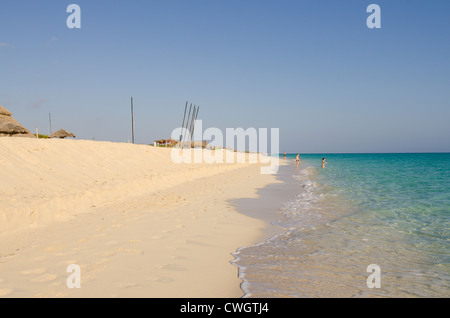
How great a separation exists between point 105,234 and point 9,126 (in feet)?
73.4

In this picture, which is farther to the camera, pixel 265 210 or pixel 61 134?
pixel 61 134

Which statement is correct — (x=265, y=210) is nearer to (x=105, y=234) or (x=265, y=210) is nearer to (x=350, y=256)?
(x=350, y=256)

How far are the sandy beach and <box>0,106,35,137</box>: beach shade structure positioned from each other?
1266cm

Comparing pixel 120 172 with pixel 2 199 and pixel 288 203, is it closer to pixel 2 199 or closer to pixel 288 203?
pixel 2 199

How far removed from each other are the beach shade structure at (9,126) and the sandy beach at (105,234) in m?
12.7

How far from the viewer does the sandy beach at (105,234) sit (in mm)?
3561

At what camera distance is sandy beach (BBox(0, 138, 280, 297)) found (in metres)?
3.56

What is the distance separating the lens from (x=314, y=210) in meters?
9.38

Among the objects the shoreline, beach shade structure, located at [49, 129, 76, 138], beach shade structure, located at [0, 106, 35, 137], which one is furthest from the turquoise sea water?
beach shade structure, located at [49, 129, 76, 138]

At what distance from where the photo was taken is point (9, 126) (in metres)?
21.7

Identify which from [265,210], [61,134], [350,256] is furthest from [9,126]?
[350,256]

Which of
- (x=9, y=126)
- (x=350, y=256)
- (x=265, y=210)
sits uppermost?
(x=9, y=126)
